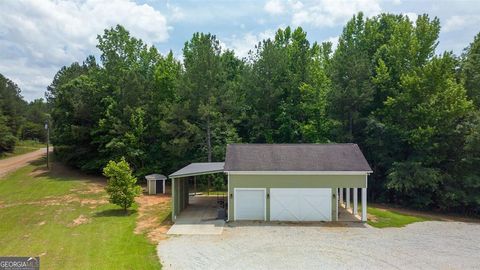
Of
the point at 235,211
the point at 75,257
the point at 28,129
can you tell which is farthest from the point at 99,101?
the point at 28,129

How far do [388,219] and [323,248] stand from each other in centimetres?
875

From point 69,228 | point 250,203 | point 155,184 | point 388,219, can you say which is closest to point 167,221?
point 250,203

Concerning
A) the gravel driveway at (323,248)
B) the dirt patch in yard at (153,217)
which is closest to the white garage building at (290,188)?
the gravel driveway at (323,248)

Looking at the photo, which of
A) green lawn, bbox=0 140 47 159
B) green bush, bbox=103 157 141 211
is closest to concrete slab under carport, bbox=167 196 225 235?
green bush, bbox=103 157 141 211

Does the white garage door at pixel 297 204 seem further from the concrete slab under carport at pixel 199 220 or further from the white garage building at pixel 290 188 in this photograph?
the concrete slab under carport at pixel 199 220

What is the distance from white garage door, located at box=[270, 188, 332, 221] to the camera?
21094mm

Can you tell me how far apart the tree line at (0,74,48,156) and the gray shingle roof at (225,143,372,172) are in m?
38.9

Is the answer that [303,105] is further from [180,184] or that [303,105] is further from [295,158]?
[180,184]

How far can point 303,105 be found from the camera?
118 feet

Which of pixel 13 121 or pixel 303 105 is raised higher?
pixel 303 105

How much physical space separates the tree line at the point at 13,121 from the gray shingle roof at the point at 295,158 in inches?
1530

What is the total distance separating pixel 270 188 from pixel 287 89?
59.9ft

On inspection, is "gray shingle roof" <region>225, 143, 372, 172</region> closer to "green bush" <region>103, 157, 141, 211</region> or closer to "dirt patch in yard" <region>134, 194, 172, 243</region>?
"dirt patch in yard" <region>134, 194, 172, 243</region>

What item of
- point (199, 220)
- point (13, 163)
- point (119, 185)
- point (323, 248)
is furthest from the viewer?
point (13, 163)
